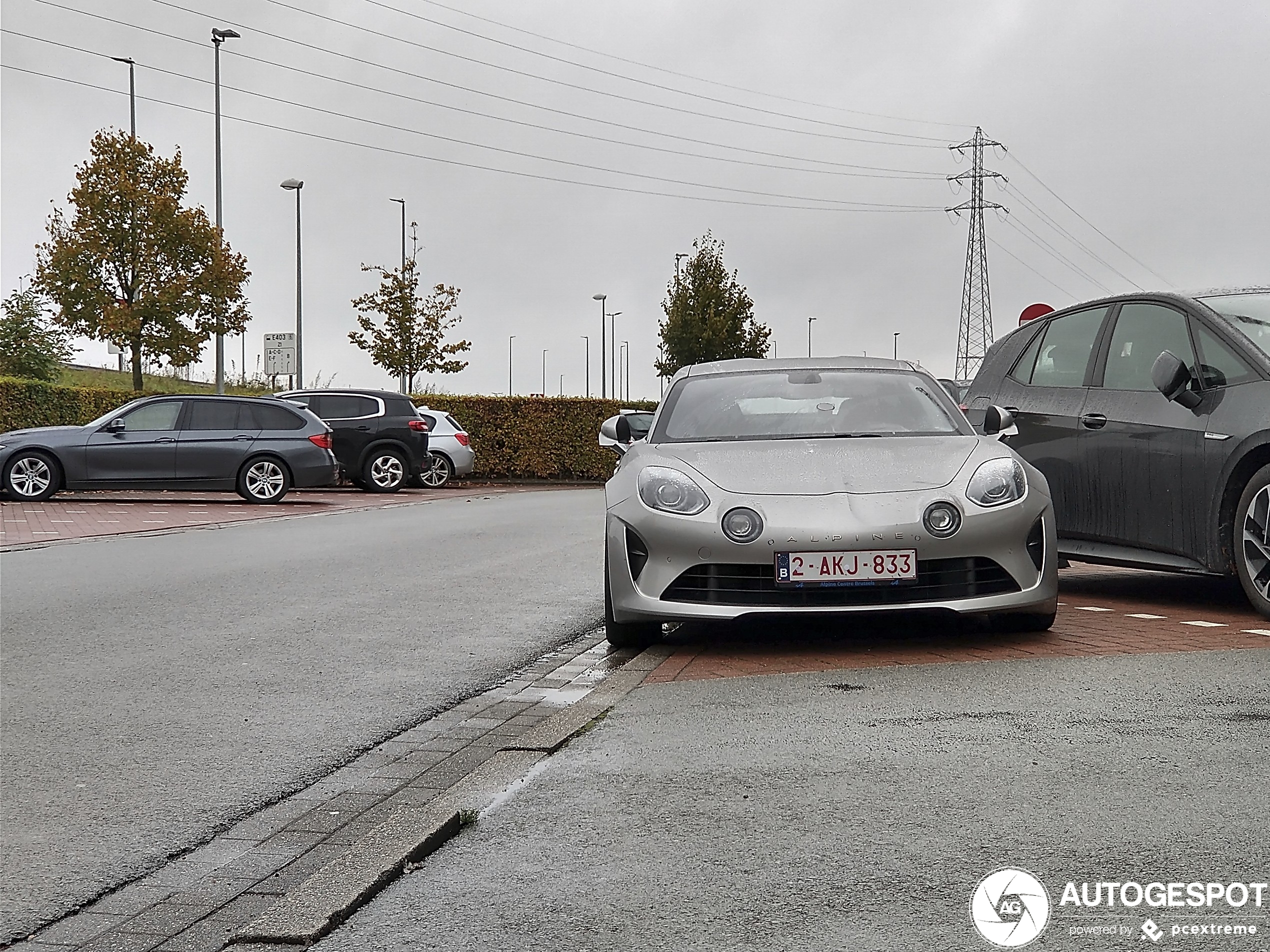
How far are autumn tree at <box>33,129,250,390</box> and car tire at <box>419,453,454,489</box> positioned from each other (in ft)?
36.6

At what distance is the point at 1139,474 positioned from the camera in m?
8.07

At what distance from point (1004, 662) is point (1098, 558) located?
6.95 ft

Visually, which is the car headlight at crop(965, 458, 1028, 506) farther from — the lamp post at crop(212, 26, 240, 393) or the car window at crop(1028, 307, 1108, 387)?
the lamp post at crop(212, 26, 240, 393)

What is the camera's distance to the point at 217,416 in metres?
22.5

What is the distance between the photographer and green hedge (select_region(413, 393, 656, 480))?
35.4 metres

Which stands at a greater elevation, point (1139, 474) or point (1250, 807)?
point (1139, 474)

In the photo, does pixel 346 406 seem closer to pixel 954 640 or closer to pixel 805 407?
pixel 805 407

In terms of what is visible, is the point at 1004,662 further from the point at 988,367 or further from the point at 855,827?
the point at 988,367

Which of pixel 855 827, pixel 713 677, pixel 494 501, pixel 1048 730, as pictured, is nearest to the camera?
pixel 855 827

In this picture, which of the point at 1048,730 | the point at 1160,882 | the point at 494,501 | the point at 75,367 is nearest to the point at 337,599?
the point at 1048,730

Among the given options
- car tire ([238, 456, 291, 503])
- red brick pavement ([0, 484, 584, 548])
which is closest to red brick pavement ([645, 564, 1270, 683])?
red brick pavement ([0, 484, 584, 548])

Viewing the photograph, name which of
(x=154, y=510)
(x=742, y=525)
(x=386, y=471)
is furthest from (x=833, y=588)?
(x=386, y=471)

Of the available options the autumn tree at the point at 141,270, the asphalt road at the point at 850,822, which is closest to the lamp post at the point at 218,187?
the autumn tree at the point at 141,270

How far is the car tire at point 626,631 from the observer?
7238mm
